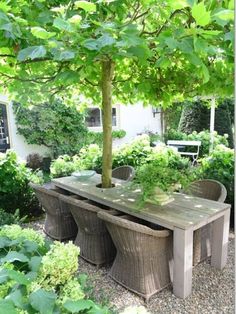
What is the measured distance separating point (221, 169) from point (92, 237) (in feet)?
7.73

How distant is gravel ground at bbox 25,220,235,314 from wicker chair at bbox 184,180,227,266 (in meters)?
0.16

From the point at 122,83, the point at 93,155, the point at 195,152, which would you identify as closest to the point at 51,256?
the point at 122,83

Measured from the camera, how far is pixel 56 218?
13.0 ft

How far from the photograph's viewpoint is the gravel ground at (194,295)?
8.51 ft

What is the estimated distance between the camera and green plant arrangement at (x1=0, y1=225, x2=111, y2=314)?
1062 millimetres

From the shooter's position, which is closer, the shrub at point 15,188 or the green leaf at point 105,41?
the green leaf at point 105,41

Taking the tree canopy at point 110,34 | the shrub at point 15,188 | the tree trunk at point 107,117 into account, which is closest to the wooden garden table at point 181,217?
the tree trunk at point 107,117

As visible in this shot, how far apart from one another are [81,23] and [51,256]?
1337mm

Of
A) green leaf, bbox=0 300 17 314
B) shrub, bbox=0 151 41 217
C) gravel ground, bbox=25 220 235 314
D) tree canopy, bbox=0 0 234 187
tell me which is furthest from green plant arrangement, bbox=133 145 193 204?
shrub, bbox=0 151 41 217

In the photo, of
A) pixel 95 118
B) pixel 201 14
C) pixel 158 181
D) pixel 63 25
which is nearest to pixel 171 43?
pixel 201 14

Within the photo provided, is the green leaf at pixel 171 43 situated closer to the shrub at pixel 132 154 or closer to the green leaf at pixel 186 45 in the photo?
the green leaf at pixel 186 45

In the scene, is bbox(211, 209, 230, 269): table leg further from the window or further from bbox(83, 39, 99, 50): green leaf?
the window

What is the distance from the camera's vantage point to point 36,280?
1.27 m

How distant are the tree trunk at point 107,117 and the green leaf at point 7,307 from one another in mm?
2839
